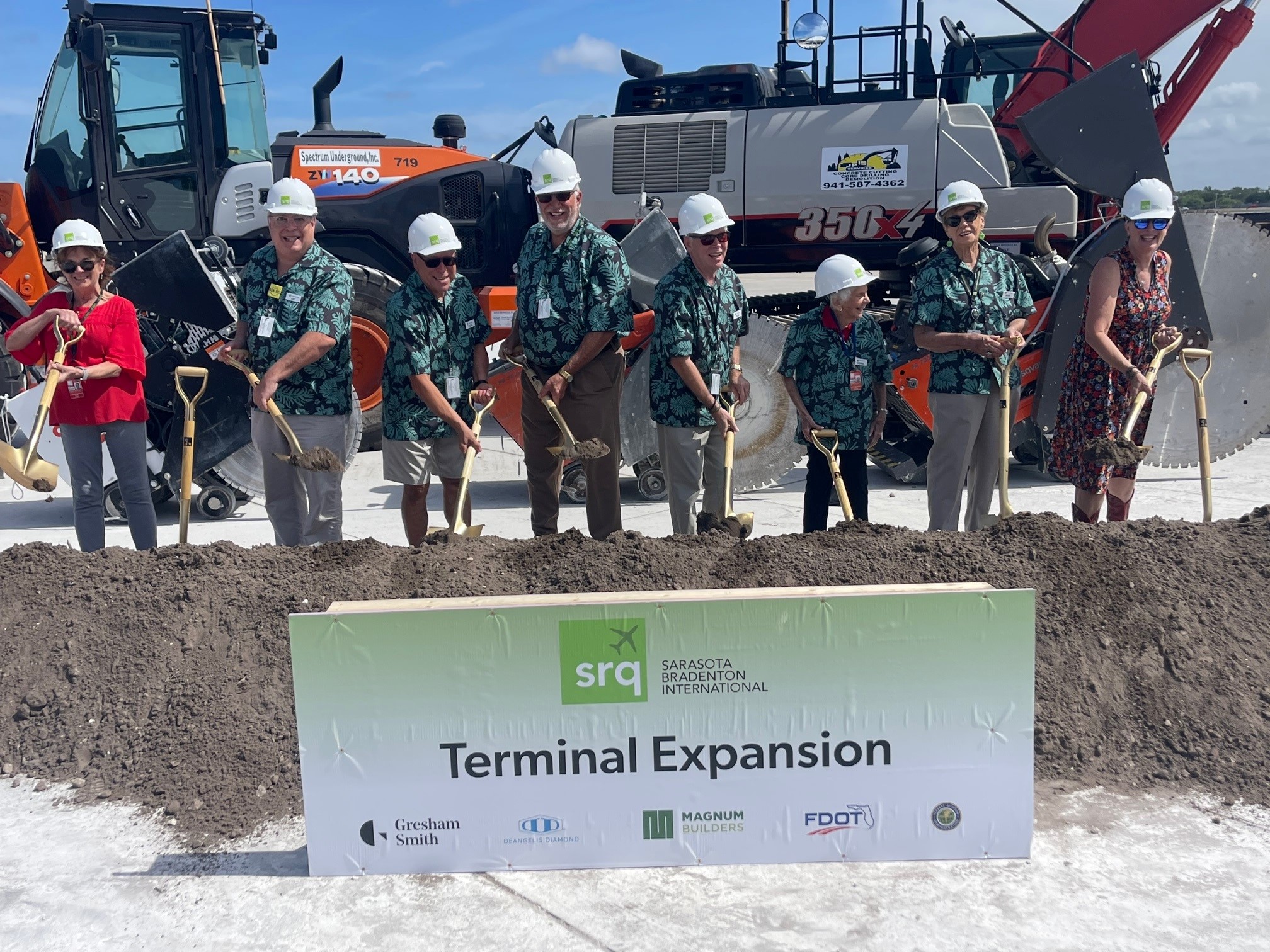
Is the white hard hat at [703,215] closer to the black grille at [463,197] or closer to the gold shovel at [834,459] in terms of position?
the gold shovel at [834,459]

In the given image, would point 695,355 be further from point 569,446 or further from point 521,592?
point 521,592

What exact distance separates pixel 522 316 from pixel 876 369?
1.61 metres

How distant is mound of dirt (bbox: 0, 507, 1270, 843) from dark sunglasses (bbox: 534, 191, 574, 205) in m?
1.55

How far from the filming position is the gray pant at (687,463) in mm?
5188

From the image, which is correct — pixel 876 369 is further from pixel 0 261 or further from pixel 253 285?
pixel 0 261

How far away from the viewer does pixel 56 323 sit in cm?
486

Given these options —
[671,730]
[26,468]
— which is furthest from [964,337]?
[26,468]

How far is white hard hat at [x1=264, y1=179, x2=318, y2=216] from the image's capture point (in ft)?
15.6

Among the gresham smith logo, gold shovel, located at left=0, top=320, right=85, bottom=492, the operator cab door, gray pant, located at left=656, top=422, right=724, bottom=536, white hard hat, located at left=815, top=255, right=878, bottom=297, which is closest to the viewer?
the gresham smith logo

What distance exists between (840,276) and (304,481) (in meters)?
2.52

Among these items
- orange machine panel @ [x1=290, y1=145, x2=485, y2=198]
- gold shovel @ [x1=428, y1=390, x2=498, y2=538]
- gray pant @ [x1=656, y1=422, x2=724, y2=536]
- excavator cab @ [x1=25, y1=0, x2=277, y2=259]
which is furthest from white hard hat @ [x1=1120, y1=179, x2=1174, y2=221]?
excavator cab @ [x1=25, y1=0, x2=277, y2=259]

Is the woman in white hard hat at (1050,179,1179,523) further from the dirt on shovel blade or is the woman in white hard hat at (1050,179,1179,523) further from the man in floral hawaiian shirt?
the man in floral hawaiian shirt

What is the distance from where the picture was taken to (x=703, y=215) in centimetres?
496

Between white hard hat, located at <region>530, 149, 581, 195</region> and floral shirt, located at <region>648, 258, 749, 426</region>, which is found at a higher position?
white hard hat, located at <region>530, 149, 581, 195</region>
